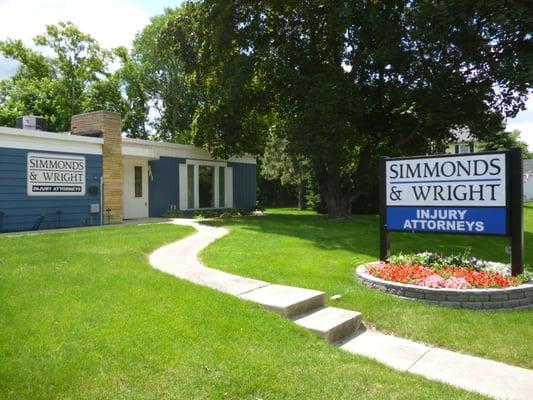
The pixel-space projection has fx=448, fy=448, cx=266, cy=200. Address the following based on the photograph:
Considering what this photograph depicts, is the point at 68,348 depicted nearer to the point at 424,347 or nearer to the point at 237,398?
the point at 237,398

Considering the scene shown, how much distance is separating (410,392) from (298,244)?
24.5 ft

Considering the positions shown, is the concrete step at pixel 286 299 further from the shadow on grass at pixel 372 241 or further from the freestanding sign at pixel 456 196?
the shadow on grass at pixel 372 241

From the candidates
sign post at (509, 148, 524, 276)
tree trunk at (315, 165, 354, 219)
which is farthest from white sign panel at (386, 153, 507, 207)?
tree trunk at (315, 165, 354, 219)

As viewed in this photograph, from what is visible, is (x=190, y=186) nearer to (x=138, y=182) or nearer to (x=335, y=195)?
(x=138, y=182)

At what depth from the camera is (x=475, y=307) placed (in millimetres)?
5984

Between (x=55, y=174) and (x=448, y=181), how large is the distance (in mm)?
10769

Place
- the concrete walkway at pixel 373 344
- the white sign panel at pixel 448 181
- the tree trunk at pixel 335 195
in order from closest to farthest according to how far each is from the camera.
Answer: the concrete walkway at pixel 373 344
the white sign panel at pixel 448 181
the tree trunk at pixel 335 195

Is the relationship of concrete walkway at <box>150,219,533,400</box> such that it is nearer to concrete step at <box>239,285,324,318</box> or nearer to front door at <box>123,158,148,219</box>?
concrete step at <box>239,285,324,318</box>

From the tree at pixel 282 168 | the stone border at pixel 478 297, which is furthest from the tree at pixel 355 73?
the tree at pixel 282 168

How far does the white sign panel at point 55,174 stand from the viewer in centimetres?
1251

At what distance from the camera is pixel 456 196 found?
275 inches

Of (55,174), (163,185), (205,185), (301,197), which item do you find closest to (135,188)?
(163,185)

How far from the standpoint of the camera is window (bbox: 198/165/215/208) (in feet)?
65.2

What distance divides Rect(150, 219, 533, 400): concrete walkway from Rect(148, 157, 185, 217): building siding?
11161 mm
